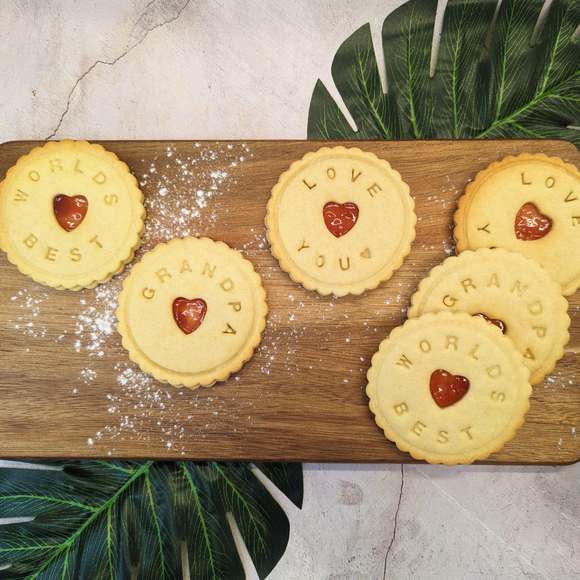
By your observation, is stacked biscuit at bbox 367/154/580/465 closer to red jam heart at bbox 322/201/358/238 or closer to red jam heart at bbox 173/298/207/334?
red jam heart at bbox 322/201/358/238

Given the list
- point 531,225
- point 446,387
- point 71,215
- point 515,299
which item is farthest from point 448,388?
point 71,215

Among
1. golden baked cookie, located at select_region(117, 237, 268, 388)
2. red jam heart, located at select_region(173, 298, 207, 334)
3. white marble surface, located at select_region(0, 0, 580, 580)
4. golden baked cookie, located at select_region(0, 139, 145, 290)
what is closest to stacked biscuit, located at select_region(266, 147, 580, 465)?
golden baked cookie, located at select_region(117, 237, 268, 388)

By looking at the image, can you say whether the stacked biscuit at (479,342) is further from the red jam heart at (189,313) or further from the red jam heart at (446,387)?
the red jam heart at (189,313)

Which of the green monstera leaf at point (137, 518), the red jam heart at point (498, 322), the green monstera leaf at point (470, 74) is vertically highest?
the green monstera leaf at point (470, 74)

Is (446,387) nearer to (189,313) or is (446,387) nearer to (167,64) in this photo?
(189,313)

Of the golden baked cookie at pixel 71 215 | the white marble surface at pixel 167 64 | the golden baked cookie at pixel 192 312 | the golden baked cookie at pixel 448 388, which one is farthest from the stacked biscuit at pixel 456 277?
the white marble surface at pixel 167 64

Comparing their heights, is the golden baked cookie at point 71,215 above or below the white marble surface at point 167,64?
below
